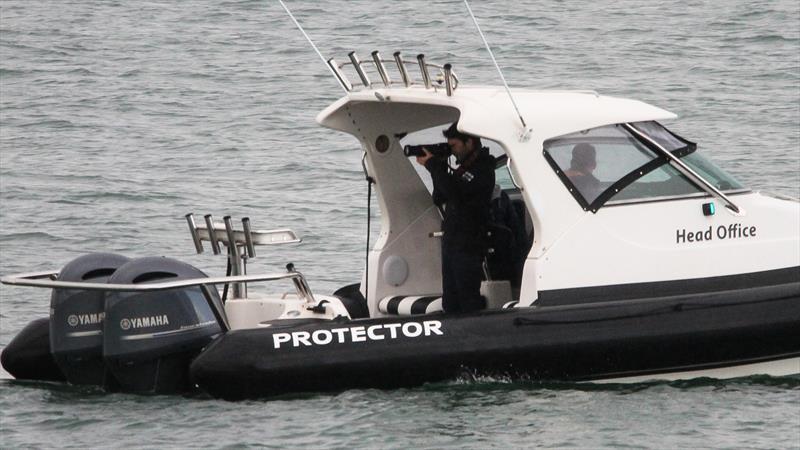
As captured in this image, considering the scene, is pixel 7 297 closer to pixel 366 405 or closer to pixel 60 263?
pixel 60 263

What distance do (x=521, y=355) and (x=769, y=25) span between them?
16189mm

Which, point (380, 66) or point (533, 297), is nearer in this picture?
point (533, 297)

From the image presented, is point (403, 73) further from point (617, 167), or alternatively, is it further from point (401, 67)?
point (617, 167)

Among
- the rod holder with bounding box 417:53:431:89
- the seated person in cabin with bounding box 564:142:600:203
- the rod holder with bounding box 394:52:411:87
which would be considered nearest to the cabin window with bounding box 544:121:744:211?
the seated person in cabin with bounding box 564:142:600:203

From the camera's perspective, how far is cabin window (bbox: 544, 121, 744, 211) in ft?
32.3

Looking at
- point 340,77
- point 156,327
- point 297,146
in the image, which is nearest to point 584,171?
point 340,77

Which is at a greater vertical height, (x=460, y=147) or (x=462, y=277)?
(x=460, y=147)

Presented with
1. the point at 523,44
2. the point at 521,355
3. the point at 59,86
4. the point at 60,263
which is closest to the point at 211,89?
the point at 59,86

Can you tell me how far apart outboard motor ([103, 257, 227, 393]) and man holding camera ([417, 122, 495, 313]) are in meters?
1.40

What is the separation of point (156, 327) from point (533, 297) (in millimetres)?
2109

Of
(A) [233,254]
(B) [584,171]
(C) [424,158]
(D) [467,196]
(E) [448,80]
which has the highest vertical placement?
(E) [448,80]

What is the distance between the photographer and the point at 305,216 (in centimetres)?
1650

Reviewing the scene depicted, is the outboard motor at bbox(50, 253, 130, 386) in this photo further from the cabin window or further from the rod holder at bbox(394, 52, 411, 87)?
the cabin window

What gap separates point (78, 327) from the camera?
31.2ft
